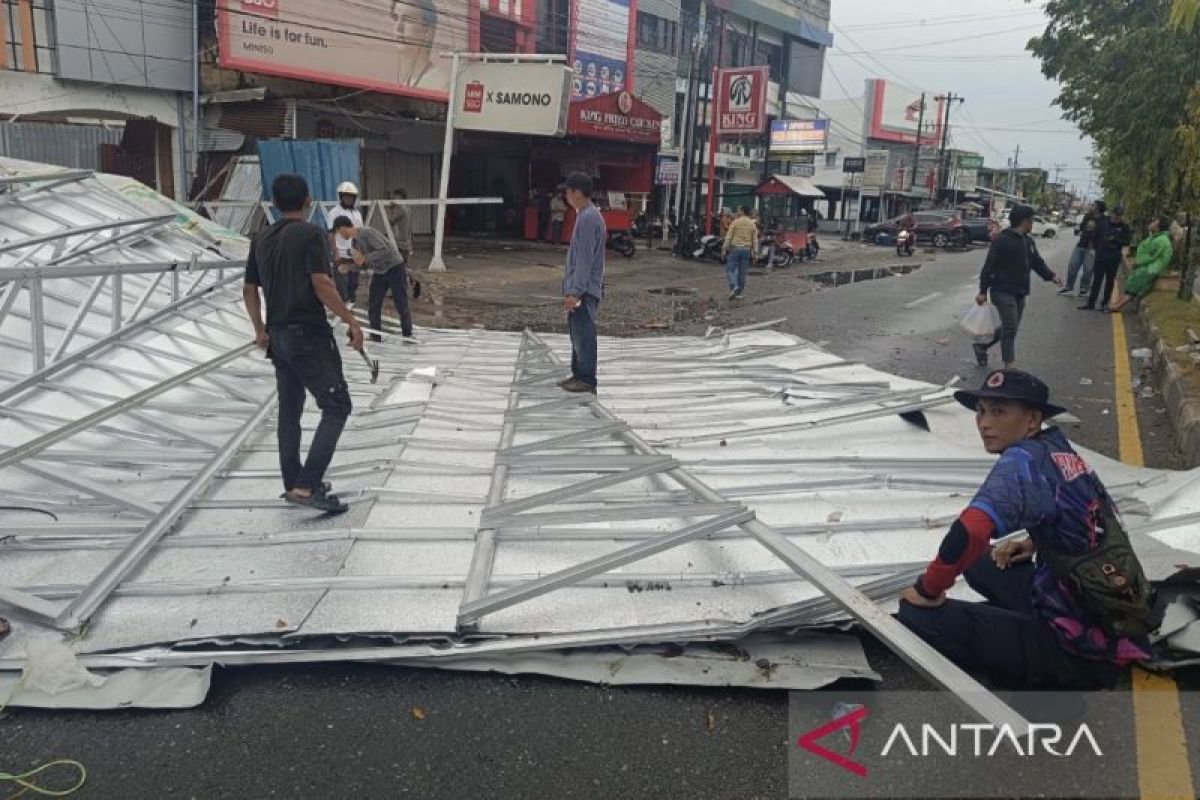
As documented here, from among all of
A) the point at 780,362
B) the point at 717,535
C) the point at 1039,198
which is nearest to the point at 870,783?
the point at 717,535

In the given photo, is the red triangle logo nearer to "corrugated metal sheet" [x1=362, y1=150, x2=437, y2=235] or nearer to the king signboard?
"corrugated metal sheet" [x1=362, y1=150, x2=437, y2=235]

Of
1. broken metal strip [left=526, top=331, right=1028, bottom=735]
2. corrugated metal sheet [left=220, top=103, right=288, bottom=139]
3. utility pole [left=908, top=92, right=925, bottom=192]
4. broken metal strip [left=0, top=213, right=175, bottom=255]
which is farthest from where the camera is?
utility pole [left=908, top=92, right=925, bottom=192]

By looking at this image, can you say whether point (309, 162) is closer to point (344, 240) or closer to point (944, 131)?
point (344, 240)

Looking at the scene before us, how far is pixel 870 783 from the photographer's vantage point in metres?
2.69

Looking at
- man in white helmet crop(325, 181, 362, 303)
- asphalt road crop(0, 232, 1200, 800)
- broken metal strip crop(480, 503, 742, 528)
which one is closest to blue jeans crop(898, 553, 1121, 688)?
asphalt road crop(0, 232, 1200, 800)

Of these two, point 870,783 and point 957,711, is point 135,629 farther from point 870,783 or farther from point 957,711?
point 957,711

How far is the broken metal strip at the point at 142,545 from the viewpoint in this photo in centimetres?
328

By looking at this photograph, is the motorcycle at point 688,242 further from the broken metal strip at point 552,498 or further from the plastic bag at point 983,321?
the broken metal strip at point 552,498

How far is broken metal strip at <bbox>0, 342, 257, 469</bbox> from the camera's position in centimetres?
420

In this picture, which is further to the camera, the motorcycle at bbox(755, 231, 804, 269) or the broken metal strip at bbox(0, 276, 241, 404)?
the motorcycle at bbox(755, 231, 804, 269)

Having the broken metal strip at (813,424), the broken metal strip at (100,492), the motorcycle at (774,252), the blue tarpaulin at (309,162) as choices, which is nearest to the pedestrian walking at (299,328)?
the broken metal strip at (100,492)

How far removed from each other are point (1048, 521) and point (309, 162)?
50.1 feet

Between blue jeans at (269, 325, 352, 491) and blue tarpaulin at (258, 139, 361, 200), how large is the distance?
11718 millimetres

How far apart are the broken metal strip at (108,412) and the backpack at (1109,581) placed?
455 centimetres
